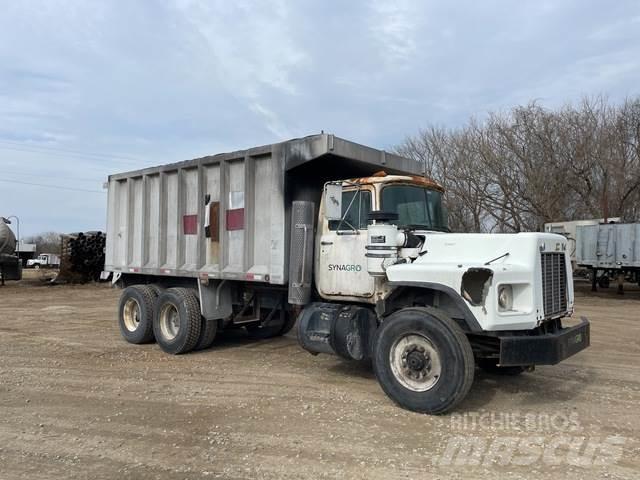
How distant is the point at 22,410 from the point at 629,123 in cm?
2793

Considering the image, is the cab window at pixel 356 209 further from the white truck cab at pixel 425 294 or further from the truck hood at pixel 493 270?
the truck hood at pixel 493 270

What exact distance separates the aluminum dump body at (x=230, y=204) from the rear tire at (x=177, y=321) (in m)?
0.40

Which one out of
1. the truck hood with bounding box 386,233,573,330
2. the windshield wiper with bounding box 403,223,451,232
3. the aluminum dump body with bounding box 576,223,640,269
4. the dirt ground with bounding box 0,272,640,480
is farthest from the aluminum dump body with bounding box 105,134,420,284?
the aluminum dump body with bounding box 576,223,640,269

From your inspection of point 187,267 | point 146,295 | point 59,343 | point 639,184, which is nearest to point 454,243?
point 187,267

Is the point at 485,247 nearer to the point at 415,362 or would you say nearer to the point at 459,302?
the point at 459,302

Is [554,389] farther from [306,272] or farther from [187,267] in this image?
[187,267]

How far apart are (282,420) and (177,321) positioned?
4.11 metres

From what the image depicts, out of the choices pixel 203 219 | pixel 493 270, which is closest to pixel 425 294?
pixel 493 270

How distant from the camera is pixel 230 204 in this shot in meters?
8.26

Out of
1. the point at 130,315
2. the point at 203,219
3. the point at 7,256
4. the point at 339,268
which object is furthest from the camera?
the point at 7,256

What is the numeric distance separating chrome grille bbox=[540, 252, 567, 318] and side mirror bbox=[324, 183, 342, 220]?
233 centimetres

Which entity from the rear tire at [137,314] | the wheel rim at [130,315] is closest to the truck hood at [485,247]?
the rear tire at [137,314]

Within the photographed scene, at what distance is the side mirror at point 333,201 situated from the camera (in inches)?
254

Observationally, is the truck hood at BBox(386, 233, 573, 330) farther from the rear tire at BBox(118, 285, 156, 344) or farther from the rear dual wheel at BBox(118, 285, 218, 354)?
the rear tire at BBox(118, 285, 156, 344)
